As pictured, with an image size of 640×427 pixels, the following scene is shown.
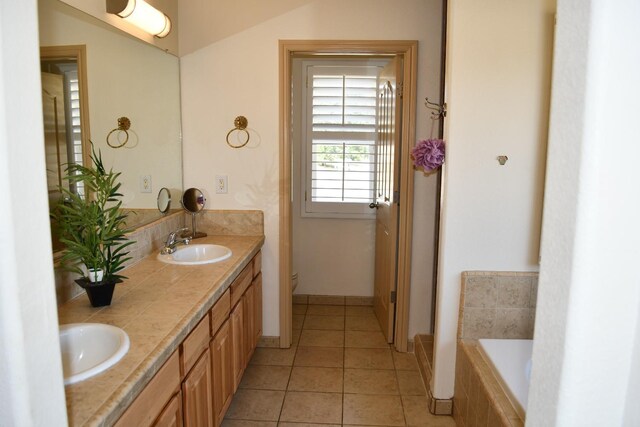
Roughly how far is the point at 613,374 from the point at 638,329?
0.30 feet

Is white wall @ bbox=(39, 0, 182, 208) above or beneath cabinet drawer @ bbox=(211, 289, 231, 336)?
above

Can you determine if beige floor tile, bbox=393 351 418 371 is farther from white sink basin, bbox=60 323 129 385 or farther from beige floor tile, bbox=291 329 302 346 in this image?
white sink basin, bbox=60 323 129 385

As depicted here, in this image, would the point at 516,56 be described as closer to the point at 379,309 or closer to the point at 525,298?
the point at 525,298

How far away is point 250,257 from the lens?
280 cm

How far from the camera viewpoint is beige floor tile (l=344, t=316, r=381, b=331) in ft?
12.2

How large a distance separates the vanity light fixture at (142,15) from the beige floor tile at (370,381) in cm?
243

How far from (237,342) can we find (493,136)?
174cm

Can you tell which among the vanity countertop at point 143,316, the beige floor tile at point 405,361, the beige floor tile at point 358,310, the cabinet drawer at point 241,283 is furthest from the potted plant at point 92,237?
the beige floor tile at point 358,310

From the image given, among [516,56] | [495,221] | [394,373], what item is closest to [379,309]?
[394,373]

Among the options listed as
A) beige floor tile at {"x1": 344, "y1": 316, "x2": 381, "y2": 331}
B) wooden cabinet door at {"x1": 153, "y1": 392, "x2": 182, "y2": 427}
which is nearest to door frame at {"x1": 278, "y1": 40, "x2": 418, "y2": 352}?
beige floor tile at {"x1": 344, "y1": 316, "x2": 381, "y2": 331}

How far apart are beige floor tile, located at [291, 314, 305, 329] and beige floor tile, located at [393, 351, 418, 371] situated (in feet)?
2.82

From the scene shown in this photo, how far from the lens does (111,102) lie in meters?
2.26

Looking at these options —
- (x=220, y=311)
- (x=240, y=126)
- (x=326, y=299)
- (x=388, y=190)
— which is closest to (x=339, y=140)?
(x=388, y=190)

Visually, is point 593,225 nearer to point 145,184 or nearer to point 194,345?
point 194,345
